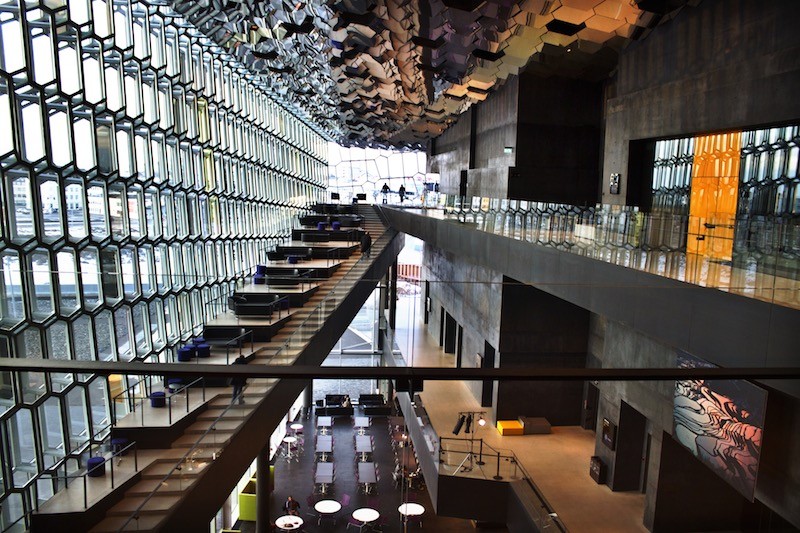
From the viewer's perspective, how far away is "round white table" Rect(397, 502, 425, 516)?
3.10m

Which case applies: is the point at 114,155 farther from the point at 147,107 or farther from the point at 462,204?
the point at 462,204

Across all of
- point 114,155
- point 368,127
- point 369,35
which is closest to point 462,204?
point 369,35

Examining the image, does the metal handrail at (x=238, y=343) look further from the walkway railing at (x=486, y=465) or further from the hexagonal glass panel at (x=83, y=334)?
the walkway railing at (x=486, y=465)

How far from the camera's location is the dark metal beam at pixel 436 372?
2.06 meters

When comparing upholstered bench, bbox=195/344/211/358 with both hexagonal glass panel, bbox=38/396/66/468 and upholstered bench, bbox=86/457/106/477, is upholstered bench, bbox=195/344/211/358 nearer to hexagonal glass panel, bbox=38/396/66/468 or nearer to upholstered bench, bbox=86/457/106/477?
upholstered bench, bbox=86/457/106/477

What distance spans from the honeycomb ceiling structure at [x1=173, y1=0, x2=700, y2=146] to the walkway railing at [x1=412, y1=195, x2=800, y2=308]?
5240mm

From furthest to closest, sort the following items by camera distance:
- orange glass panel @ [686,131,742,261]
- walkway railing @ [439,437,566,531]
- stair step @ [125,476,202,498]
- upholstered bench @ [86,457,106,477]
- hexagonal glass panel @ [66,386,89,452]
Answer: orange glass panel @ [686,131,742,261] < hexagonal glass panel @ [66,386,89,452] < walkway railing @ [439,437,566,531] < upholstered bench @ [86,457,106,477] < stair step @ [125,476,202,498]

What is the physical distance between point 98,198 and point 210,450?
7.38m

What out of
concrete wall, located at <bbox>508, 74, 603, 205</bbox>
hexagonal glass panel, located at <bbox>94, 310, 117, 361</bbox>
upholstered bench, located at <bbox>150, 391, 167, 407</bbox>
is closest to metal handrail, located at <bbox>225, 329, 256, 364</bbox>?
upholstered bench, located at <bbox>150, 391, 167, 407</bbox>

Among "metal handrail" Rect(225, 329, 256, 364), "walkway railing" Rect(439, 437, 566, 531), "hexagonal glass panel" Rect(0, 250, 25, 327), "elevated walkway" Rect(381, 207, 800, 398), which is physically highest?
"hexagonal glass panel" Rect(0, 250, 25, 327)

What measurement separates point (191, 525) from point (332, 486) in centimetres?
1349

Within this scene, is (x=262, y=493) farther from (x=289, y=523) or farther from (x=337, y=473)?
(x=337, y=473)

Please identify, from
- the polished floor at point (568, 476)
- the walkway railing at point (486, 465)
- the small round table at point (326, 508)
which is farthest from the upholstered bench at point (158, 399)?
the small round table at point (326, 508)

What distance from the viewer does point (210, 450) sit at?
21.7ft
